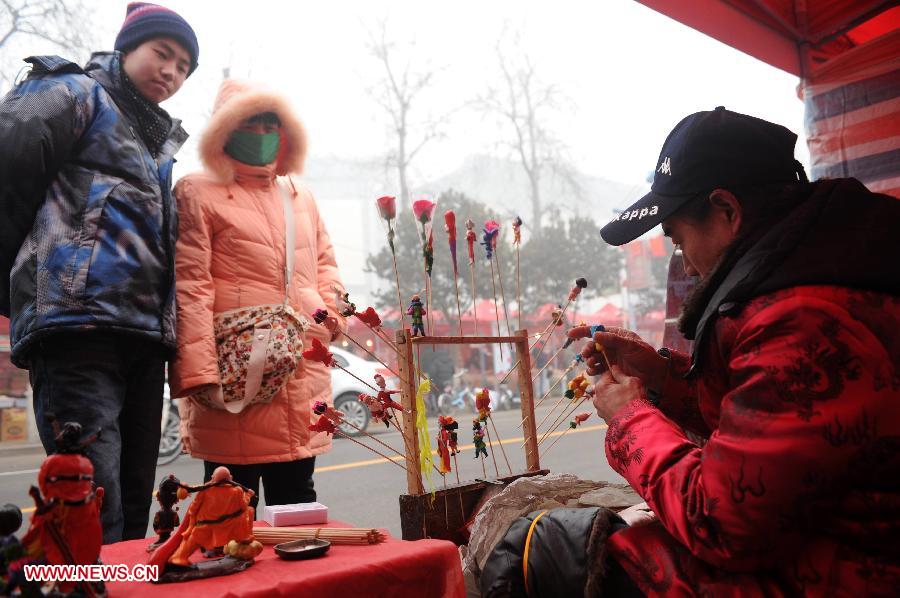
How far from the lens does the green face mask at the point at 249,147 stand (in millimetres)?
2098

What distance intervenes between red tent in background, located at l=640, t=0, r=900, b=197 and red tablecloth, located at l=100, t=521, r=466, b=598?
2.50 meters

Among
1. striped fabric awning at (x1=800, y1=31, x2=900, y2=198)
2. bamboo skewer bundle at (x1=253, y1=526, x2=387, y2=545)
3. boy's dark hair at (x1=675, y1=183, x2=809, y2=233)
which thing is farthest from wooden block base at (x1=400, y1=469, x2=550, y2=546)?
striped fabric awning at (x1=800, y1=31, x2=900, y2=198)

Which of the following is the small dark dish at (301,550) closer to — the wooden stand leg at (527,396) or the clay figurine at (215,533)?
the clay figurine at (215,533)

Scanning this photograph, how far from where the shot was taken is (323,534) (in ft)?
4.30

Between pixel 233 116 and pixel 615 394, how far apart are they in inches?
55.8

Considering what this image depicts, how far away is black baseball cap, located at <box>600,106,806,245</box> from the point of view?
1211mm

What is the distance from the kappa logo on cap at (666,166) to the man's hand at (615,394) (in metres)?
0.41

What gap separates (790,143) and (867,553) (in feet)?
2.38

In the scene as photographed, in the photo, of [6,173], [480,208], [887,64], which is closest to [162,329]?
[6,173]

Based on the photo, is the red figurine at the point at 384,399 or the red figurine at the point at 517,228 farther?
the red figurine at the point at 517,228

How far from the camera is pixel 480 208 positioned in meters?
14.4

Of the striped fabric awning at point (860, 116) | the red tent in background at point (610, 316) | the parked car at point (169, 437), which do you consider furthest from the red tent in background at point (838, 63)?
the red tent in background at point (610, 316)

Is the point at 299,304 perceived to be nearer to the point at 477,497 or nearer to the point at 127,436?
the point at 127,436

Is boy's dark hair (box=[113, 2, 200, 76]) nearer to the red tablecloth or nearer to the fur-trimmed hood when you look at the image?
the fur-trimmed hood
